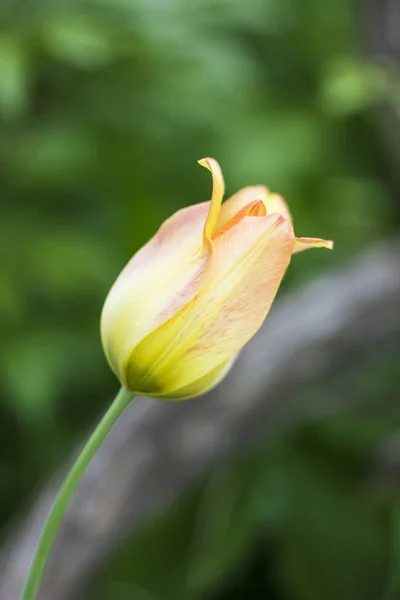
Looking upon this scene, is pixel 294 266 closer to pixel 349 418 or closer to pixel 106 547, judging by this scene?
pixel 349 418

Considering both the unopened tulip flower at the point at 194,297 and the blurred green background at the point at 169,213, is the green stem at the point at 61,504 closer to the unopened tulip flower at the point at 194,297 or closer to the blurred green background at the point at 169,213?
the unopened tulip flower at the point at 194,297

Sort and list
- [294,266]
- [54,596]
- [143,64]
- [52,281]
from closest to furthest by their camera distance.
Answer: [54,596] < [52,281] < [143,64] < [294,266]

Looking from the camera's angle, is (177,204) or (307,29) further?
(307,29)

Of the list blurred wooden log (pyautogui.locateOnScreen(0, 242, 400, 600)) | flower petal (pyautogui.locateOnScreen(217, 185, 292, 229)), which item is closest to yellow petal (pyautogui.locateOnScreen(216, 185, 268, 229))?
flower petal (pyautogui.locateOnScreen(217, 185, 292, 229))

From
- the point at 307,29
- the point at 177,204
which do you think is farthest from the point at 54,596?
the point at 307,29

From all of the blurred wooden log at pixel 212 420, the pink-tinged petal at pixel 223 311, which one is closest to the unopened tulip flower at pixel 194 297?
the pink-tinged petal at pixel 223 311

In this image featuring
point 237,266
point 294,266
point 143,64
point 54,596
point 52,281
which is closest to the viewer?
point 237,266

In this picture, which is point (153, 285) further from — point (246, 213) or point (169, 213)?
point (169, 213)

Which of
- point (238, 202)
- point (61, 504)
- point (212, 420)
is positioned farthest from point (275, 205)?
point (212, 420)
